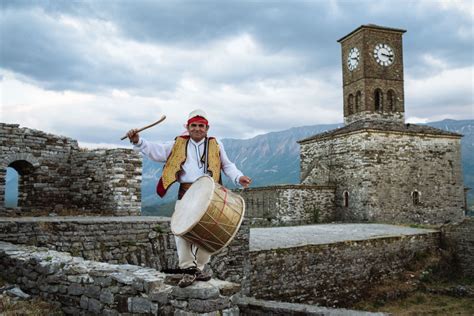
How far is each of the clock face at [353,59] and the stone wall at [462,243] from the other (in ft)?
46.5

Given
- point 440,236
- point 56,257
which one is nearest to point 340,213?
point 440,236

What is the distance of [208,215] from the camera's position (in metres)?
4.61

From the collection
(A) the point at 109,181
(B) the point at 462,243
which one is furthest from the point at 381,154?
(A) the point at 109,181

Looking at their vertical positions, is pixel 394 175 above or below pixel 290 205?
above

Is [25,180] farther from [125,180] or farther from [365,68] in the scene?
[365,68]

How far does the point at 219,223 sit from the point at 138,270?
157 cm

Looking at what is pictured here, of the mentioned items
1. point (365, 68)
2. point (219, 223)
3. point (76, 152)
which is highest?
point (365, 68)

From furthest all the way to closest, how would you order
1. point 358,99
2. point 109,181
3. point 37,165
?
point 358,99, point 37,165, point 109,181

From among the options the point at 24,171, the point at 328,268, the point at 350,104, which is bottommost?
the point at 328,268

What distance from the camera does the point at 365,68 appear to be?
1134 inches

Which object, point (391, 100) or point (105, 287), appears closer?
point (105, 287)

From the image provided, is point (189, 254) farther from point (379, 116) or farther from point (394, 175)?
point (379, 116)

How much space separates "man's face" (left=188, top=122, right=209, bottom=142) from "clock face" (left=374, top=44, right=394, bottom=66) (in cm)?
2650

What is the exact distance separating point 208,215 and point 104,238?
4.62m
